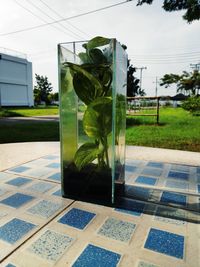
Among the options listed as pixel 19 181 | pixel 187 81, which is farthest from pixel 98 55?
pixel 187 81

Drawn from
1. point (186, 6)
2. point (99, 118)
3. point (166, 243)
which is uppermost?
point (186, 6)

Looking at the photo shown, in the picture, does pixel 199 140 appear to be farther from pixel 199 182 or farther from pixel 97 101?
pixel 97 101

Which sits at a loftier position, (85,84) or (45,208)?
(85,84)

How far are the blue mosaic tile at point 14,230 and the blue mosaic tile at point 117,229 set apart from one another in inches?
15.0

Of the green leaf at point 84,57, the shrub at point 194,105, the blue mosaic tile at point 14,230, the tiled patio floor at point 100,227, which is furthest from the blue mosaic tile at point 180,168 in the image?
the shrub at point 194,105

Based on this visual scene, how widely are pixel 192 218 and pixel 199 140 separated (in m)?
3.23

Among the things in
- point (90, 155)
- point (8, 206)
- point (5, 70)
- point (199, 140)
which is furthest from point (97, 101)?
point (5, 70)

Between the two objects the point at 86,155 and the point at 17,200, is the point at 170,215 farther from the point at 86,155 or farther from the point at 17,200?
the point at 17,200

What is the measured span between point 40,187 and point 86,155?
0.51m

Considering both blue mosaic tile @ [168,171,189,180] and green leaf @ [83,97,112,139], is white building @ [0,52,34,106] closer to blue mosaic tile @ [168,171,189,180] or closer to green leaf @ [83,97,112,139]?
blue mosaic tile @ [168,171,189,180]

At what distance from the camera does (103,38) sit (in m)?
1.24

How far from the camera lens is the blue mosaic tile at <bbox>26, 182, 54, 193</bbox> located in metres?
1.57

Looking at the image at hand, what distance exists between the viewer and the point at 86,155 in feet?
4.61

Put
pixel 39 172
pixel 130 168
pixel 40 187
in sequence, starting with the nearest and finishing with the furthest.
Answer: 1. pixel 40 187
2. pixel 39 172
3. pixel 130 168
